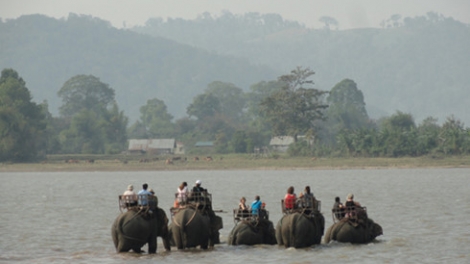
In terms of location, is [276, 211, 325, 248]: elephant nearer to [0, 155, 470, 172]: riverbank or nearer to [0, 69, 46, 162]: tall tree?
[0, 155, 470, 172]: riverbank

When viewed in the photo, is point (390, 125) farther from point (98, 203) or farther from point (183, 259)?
point (183, 259)

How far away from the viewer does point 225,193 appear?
95.5 metres

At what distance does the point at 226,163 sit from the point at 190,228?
376 ft

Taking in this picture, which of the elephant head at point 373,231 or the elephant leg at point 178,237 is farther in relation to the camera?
the elephant head at point 373,231

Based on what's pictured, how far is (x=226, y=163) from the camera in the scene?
160 metres

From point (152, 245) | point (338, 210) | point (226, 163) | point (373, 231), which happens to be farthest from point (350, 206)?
point (226, 163)

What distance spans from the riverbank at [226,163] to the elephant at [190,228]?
337 feet

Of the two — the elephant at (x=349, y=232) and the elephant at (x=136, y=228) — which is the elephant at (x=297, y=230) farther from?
the elephant at (x=136, y=228)

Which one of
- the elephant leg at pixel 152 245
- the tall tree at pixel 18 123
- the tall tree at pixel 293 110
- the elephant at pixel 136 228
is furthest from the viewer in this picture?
the tall tree at pixel 293 110

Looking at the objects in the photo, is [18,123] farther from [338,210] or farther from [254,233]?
[338,210]

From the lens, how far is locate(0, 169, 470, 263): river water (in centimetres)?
4497

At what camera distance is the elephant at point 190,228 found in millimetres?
44906

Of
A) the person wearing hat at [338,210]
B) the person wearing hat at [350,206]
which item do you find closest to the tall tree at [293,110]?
the person wearing hat at [338,210]

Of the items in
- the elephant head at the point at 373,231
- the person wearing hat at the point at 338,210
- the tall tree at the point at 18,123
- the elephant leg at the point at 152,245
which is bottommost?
the elephant leg at the point at 152,245
